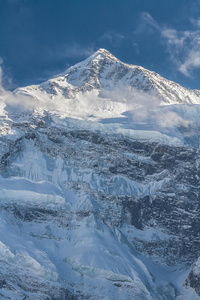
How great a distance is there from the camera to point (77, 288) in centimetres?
17862

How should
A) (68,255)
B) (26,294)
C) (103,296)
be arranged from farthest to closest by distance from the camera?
1. (68,255)
2. (103,296)
3. (26,294)

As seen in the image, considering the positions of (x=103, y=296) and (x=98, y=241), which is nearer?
(x=103, y=296)

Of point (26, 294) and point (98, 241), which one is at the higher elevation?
point (98, 241)

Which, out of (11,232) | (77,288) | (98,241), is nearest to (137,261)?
(98,241)

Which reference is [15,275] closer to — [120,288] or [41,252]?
[41,252]

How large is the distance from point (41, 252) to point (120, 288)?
2782cm

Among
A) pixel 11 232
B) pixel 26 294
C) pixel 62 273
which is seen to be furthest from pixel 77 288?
pixel 11 232

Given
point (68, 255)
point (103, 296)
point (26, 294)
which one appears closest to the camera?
point (26, 294)

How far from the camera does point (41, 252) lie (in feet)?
612

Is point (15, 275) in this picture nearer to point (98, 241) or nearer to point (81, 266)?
point (81, 266)

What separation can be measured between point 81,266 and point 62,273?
6805 millimetres

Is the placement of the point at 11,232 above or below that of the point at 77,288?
above

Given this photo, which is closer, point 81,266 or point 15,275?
point 15,275

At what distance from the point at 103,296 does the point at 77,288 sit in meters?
8.47
